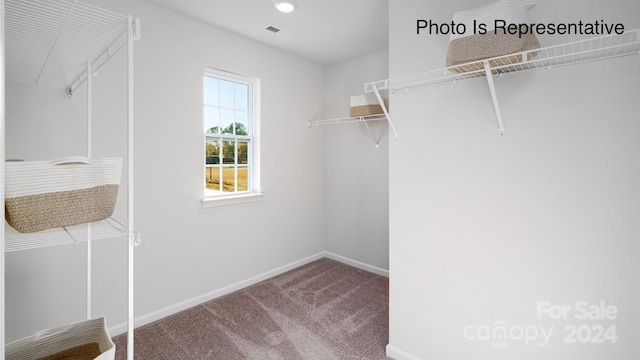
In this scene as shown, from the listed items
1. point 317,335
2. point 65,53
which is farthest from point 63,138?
point 317,335

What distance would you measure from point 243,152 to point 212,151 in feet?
1.16

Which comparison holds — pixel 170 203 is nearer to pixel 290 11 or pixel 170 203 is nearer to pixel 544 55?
pixel 290 11

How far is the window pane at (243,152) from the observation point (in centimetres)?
321

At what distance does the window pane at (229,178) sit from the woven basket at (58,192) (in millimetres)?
1860

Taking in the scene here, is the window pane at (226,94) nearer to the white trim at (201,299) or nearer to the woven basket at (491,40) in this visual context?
the white trim at (201,299)

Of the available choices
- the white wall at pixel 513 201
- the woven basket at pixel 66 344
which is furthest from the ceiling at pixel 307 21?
the woven basket at pixel 66 344

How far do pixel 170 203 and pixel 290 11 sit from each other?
1.83 m

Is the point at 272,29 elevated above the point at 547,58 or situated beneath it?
elevated above

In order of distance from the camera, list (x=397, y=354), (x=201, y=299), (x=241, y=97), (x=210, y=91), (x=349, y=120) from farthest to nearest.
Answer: (x=349, y=120) → (x=241, y=97) → (x=210, y=91) → (x=201, y=299) → (x=397, y=354)

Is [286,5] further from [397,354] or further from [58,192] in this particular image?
[397,354]

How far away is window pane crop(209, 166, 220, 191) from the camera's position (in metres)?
2.96

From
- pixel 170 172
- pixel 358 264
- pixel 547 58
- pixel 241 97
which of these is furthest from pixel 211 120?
pixel 547 58

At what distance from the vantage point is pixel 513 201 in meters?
1.56

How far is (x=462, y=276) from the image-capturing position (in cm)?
174
